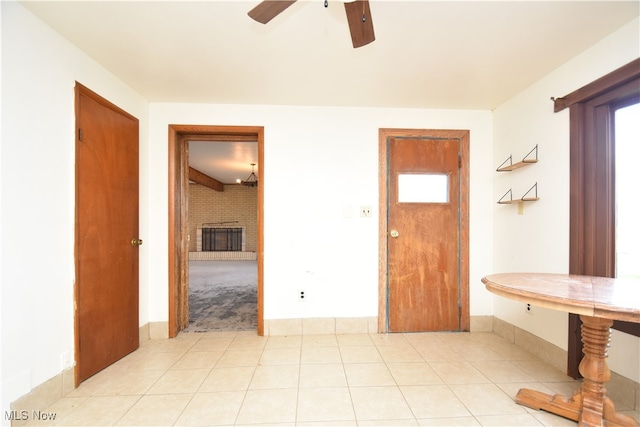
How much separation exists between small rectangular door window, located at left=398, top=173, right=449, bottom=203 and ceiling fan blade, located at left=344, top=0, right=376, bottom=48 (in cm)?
157

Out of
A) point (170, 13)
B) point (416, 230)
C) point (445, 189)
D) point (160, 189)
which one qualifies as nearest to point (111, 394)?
point (160, 189)

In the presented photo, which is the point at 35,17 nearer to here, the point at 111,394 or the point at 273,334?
the point at 111,394

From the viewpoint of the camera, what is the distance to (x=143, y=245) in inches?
99.4

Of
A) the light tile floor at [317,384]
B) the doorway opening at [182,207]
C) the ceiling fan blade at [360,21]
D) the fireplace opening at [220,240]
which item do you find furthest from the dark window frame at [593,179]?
the fireplace opening at [220,240]

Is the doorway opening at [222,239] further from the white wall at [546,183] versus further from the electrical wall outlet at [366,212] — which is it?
the white wall at [546,183]

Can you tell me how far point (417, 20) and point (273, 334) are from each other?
9.17ft

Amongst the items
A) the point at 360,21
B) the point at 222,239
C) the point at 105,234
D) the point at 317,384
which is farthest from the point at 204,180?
the point at 360,21

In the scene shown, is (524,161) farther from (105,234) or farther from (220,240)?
(220,240)

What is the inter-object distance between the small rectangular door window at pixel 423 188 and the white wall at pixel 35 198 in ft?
8.94

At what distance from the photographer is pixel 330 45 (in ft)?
5.78

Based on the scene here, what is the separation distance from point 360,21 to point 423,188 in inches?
73.0

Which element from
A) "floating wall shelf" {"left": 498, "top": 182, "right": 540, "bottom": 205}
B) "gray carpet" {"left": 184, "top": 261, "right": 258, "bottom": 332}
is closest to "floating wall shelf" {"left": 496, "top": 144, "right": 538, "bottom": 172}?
"floating wall shelf" {"left": 498, "top": 182, "right": 540, "bottom": 205}

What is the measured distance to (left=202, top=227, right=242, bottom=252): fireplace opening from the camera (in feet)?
28.6

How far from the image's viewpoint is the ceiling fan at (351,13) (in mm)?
1148
